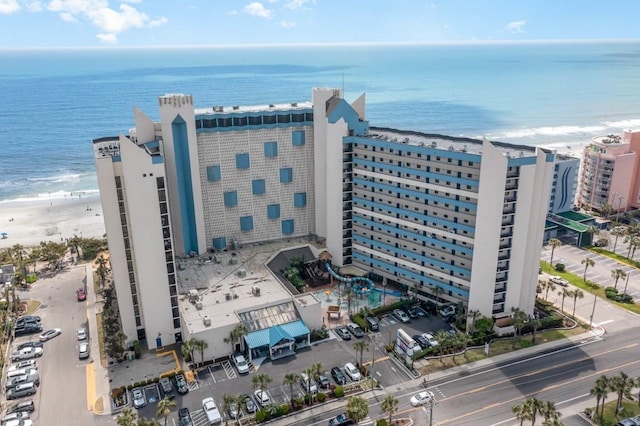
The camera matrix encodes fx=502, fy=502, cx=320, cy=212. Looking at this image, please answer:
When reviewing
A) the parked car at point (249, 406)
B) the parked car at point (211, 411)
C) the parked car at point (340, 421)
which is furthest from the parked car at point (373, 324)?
the parked car at point (211, 411)

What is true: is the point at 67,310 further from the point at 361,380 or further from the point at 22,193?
the point at 22,193

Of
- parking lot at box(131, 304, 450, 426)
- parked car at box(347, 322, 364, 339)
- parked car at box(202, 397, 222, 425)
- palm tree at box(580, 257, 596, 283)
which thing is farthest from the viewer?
palm tree at box(580, 257, 596, 283)

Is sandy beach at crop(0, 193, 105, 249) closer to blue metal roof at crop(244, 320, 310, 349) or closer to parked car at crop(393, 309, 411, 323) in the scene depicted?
blue metal roof at crop(244, 320, 310, 349)

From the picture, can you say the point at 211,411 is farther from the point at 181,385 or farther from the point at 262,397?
the point at 181,385

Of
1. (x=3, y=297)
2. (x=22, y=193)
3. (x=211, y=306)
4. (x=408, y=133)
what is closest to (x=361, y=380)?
(x=211, y=306)

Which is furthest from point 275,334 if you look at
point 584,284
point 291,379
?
point 584,284

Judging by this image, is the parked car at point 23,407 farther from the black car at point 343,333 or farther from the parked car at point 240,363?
the black car at point 343,333

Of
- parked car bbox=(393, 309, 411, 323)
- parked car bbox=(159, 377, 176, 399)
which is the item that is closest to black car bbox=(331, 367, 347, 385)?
parked car bbox=(393, 309, 411, 323)
